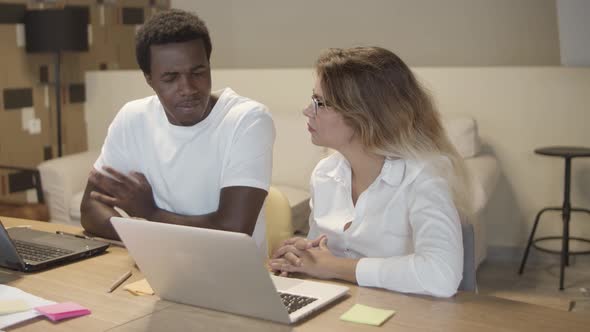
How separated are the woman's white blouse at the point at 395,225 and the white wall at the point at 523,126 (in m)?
2.25

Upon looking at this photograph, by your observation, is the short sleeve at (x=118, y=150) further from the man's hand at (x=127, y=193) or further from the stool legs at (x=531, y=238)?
the stool legs at (x=531, y=238)

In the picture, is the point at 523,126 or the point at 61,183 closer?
the point at 523,126

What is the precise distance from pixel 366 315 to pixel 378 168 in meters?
0.52

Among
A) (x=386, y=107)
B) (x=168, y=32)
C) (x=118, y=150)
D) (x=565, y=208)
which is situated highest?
(x=168, y=32)

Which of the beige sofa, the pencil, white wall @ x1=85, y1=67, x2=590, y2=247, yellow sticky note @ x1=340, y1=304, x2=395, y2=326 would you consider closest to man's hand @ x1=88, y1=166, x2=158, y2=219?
the pencil

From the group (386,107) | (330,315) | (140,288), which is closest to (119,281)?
(140,288)

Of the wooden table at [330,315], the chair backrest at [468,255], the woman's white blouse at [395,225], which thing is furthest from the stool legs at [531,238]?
the wooden table at [330,315]

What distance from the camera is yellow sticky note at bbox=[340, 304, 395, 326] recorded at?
1.46m

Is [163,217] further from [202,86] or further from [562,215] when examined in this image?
[562,215]

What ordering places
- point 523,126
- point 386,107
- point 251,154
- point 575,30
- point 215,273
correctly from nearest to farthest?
point 215,273
point 386,107
point 251,154
point 575,30
point 523,126

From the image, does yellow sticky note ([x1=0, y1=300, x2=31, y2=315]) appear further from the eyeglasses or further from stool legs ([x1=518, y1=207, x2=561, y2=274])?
stool legs ([x1=518, y1=207, x2=561, y2=274])

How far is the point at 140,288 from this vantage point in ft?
5.57

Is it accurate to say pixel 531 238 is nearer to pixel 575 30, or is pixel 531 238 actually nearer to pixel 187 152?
pixel 575 30

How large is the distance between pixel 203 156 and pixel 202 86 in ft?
0.66
